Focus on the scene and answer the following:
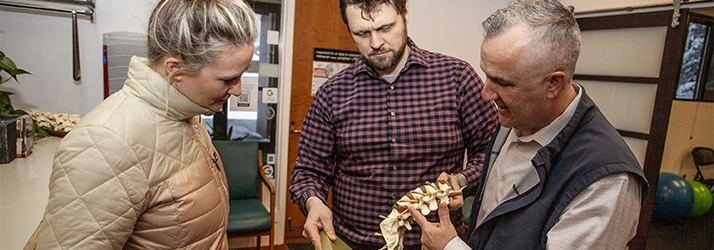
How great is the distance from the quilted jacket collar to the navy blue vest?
82 cm

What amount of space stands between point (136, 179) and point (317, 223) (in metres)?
0.54

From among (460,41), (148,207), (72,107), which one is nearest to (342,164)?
(148,207)

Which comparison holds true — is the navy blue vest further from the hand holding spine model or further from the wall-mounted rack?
the wall-mounted rack

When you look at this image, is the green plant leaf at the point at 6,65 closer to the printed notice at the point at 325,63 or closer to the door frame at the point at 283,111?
the door frame at the point at 283,111

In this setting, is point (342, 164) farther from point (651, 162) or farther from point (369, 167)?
point (651, 162)

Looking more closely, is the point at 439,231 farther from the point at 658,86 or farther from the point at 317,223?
the point at 658,86

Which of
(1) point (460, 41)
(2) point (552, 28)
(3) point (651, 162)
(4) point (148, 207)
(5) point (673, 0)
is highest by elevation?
(5) point (673, 0)

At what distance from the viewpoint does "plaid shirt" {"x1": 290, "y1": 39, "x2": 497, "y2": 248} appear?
1484 millimetres

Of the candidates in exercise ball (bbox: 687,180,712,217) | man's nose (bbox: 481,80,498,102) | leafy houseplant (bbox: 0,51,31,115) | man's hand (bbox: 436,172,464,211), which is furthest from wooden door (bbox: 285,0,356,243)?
exercise ball (bbox: 687,180,712,217)

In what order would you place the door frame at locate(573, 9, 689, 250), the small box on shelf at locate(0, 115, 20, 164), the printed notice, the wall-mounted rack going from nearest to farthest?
the small box on shelf at locate(0, 115, 20, 164) → the wall-mounted rack → the door frame at locate(573, 9, 689, 250) → the printed notice

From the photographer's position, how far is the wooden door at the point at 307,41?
3.62 m

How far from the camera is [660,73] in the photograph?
338 centimetres

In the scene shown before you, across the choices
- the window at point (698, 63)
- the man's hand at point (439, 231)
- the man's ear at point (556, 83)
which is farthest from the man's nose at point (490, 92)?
the window at point (698, 63)

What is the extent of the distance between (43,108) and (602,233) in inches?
133
